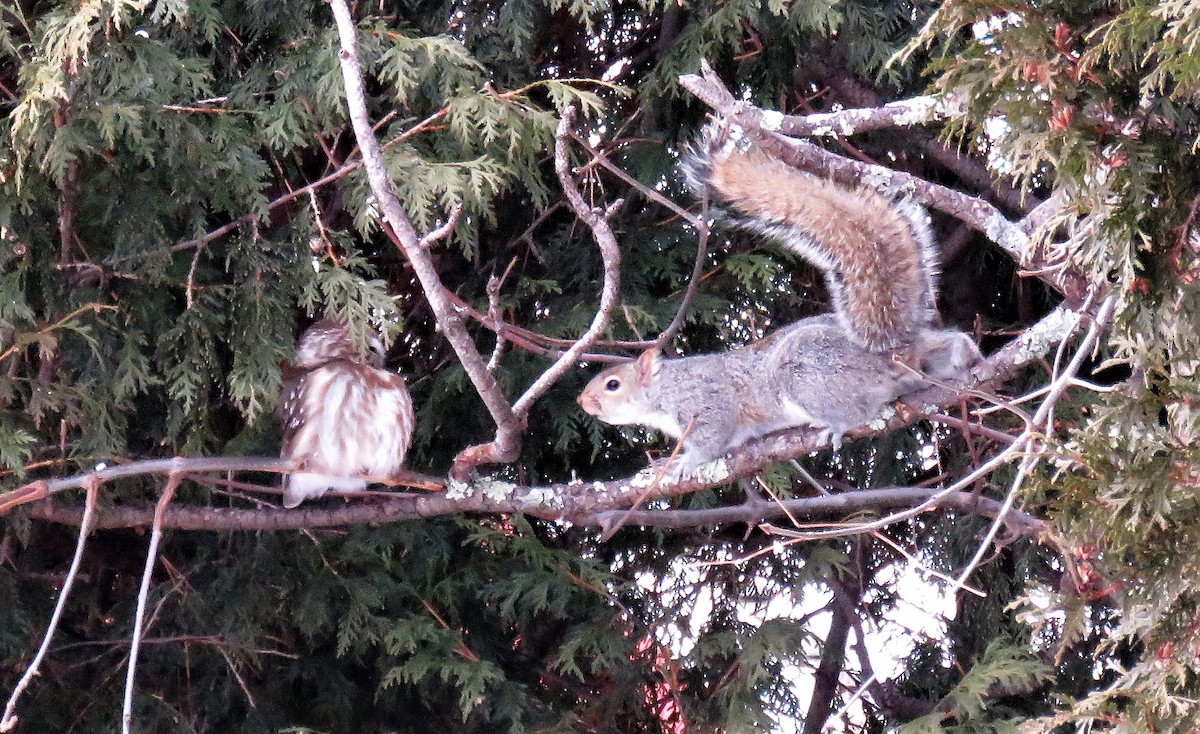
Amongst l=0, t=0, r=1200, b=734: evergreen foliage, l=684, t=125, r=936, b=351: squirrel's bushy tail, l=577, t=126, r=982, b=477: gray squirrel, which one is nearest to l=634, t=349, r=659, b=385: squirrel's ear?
l=0, t=0, r=1200, b=734: evergreen foliage

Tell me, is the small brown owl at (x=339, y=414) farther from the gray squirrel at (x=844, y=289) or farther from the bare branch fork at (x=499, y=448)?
the gray squirrel at (x=844, y=289)

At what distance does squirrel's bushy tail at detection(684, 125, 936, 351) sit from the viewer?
2254 mm

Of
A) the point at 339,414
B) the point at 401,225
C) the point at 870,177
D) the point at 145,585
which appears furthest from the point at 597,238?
the point at 339,414

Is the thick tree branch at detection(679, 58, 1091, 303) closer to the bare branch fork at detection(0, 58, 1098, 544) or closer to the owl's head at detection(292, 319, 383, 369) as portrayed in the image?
the bare branch fork at detection(0, 58, 1098, 544)

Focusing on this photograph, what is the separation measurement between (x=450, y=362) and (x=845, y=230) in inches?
45.8

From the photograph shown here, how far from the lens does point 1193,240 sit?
1613mm

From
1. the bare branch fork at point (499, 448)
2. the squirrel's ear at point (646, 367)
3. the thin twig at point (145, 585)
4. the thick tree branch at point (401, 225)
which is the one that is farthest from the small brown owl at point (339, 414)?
the thick tree branch at point (401, 225)

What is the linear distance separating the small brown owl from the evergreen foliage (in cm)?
15

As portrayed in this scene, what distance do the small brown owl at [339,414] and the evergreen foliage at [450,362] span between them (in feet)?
0.50

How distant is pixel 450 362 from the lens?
124 inches

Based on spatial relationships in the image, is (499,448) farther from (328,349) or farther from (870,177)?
(870,177)

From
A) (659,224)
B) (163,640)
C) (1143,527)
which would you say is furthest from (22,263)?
(1143,527)

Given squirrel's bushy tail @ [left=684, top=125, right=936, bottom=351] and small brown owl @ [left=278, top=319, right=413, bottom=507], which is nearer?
squirrel's bushy tail @ [left=684, top=125, right=936, bottom=351]

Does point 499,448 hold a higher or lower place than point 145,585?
higher
